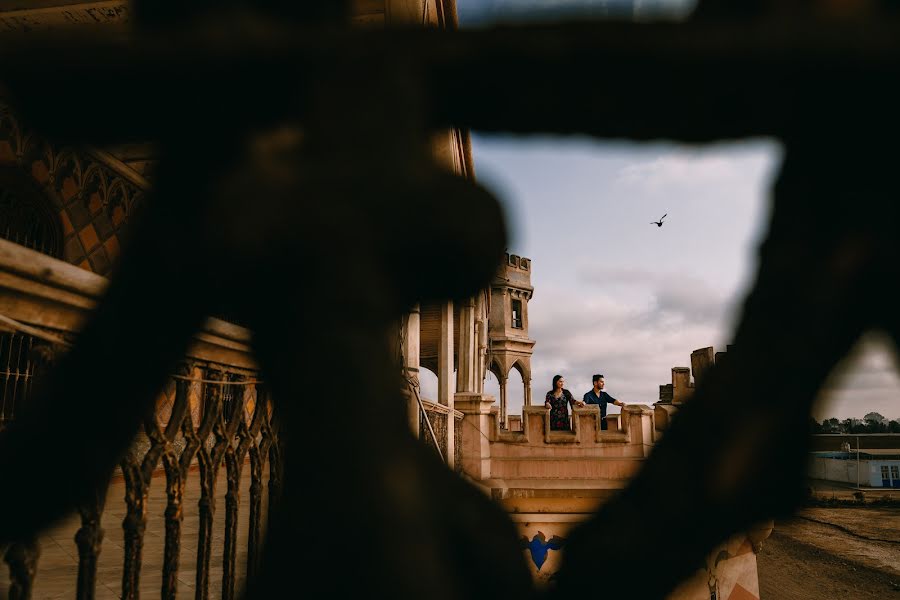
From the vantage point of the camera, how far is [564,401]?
35.3 feet

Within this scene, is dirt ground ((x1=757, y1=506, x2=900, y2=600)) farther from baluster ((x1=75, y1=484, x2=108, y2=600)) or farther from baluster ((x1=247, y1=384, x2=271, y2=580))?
baluster ((x1=75, y1=484, x2=108, y2=600))

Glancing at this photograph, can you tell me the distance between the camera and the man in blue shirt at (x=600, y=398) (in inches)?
414

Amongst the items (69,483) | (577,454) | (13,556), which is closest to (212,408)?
(13,556)

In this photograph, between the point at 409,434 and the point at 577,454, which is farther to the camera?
the point at 577,454

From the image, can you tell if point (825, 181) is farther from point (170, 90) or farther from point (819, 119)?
point (170, 90)

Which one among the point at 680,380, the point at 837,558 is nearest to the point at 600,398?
the point at 680,380

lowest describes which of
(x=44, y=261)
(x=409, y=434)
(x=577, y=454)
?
(x=577, y=454)

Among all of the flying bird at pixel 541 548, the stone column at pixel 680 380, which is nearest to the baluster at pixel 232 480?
the flying bird at pixel 541 548

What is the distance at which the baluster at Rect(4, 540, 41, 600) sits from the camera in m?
1.36

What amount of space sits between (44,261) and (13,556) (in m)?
0.69

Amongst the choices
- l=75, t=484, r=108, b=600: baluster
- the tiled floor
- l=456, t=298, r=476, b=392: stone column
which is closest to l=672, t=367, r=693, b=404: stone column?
l=456, t=298, r=476, b=392: stone column

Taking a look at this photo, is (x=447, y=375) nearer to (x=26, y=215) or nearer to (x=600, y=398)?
(x=600, y=398)

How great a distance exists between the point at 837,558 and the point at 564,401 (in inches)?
1279

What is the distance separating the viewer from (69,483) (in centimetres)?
54
